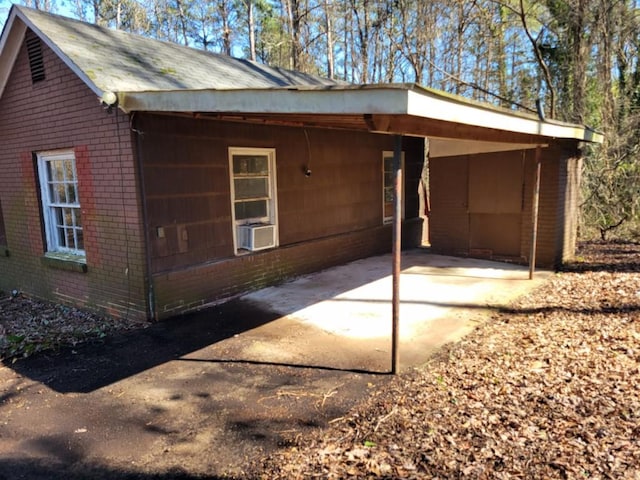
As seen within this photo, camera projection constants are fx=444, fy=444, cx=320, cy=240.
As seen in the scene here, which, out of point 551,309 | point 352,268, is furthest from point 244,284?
point 551,309

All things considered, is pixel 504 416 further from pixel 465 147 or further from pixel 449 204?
pixel 449 204

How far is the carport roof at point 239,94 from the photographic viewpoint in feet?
10.9

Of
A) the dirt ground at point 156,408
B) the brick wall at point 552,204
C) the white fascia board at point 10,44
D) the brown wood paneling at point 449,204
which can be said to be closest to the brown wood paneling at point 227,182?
the brown wood paneling at point 449,204

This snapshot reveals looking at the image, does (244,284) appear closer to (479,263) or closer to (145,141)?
(145,141)

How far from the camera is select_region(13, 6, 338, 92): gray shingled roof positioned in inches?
210

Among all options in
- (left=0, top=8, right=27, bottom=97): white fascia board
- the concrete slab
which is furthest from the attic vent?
the concrete slab

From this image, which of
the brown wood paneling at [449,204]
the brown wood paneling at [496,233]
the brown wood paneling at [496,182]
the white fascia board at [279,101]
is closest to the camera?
the white fascia board at [279,101]

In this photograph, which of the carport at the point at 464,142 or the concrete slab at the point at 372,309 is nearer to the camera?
the carport at the point at 464,142

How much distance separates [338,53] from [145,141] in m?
18.8

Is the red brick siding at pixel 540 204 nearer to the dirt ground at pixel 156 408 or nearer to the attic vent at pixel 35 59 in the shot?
the dirt ground at pixel 156 408

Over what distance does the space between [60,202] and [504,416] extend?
6354 millimetres

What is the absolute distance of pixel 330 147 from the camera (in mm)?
8352

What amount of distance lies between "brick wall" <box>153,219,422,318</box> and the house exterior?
1.1 inches

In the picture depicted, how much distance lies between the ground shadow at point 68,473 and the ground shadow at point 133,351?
1086 millimetres
